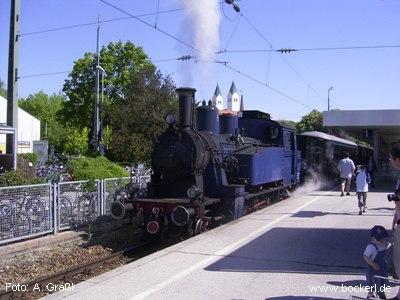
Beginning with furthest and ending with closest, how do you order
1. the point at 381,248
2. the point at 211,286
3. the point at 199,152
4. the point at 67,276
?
1. the point at 199,152
2. the point at 67,276
3. the point at 211,286
4. the point at 381,248

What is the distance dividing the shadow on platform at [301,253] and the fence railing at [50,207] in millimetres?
4510

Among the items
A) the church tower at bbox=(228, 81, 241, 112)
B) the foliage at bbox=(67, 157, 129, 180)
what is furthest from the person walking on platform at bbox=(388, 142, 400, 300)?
the church tower at bbox=(228, 81, 241, 112)

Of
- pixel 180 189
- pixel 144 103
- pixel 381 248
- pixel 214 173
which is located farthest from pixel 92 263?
pixel 144 103

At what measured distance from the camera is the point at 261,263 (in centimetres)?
721

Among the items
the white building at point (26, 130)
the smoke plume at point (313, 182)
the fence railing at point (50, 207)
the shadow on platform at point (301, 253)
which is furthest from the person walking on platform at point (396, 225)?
the white building at point (26, 130)

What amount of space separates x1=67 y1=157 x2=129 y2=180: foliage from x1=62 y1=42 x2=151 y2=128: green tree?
1222 inches

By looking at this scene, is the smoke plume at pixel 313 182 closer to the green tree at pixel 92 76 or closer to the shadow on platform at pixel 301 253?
the shadow on platform at pixel 301 253

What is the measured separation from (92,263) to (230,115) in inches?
259

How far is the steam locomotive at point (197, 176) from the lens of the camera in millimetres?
10258

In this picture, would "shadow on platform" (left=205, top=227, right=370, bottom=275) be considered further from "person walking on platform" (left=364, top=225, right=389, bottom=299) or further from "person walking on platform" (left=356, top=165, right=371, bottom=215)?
"person walking on platform" (left=356, top=165, right=371, bottom=215)

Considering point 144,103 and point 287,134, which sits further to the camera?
point 144,103

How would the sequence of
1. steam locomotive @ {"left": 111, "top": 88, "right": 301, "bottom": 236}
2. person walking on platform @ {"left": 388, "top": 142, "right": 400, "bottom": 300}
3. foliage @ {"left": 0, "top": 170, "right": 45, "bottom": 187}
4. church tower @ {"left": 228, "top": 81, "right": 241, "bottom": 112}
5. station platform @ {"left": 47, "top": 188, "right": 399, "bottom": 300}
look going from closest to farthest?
person walking on platform @ {"left": 388, "top": 142, "right": 400, "bottom": 300} < station platform @ {"left": 47, "top": 188, "right": 399, "bottom": 300} < steam locomotive @ {"left": 111, "top": 88, "right": 301, "bottom": 236} < foliage @ {"left": 0, "top": 170, "right": 45, "bottom": 187} < church tower @ {"left": 228, "top": 81, "right": 241, "bottom": 112}

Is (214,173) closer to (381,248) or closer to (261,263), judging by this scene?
(261,263)

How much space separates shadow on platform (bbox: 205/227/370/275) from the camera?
6.95m
